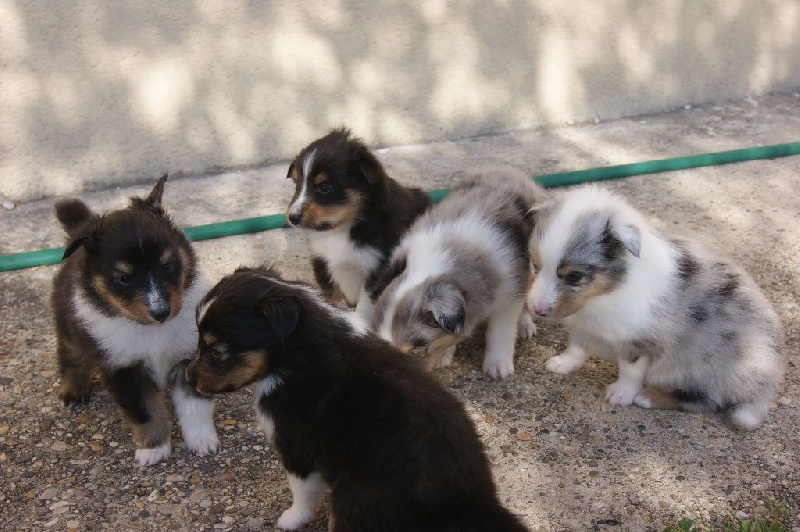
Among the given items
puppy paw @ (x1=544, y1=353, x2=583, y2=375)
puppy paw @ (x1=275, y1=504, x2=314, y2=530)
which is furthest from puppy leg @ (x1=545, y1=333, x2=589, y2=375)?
puppy paw @ (x1=275, y1=504, x2=314, y2=530)

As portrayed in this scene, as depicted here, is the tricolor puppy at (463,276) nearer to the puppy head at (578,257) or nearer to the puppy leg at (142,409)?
the puppy head at (578,257)

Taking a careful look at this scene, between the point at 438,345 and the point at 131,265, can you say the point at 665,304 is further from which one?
the point at 131,265

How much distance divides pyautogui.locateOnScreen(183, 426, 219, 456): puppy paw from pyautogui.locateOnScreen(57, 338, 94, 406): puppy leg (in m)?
0.71

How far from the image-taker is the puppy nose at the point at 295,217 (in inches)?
208

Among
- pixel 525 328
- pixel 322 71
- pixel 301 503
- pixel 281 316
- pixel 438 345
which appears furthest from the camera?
pixel 322 71

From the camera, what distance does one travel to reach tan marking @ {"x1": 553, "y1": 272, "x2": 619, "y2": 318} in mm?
4547

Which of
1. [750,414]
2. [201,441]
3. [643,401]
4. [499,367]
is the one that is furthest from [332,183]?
[750,414]

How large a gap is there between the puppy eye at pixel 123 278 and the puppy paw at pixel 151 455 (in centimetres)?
93

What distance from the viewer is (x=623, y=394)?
486 centimetres

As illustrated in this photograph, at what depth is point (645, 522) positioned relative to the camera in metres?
3.98

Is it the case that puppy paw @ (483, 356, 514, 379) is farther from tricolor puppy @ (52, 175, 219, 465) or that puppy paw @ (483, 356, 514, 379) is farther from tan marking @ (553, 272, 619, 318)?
tricolor puppy @ (52, 175, 219, 465)

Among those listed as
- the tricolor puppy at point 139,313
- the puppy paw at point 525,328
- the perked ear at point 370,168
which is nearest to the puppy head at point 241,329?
the tricolor puppy at point 139,313

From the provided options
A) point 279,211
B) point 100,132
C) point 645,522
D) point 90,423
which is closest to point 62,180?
point 100,132

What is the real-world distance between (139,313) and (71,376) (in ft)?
3.06
